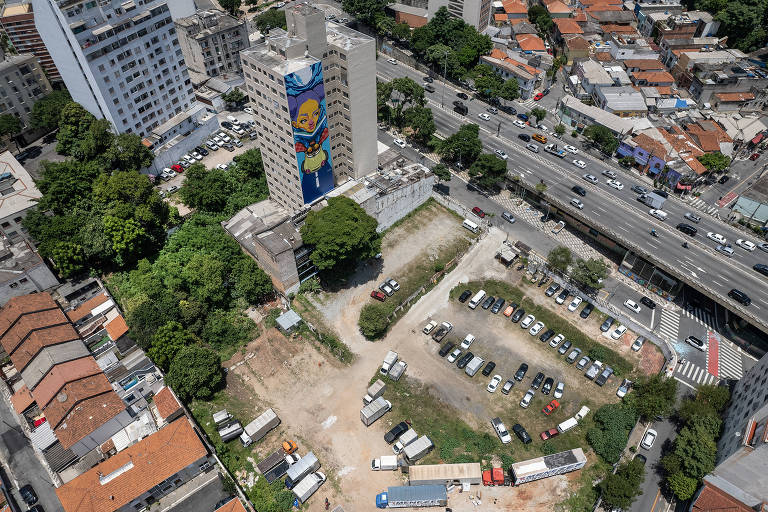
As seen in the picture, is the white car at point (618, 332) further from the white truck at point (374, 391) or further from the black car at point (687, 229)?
the white truck at point (374, 391)

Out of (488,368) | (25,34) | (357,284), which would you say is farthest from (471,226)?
(25,34)

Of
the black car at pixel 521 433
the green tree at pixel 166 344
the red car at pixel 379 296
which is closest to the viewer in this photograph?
the black car at pixel 521 433

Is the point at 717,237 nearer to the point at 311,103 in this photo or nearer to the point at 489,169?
the point at 489,169

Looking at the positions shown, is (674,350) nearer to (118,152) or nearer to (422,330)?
(422,330)

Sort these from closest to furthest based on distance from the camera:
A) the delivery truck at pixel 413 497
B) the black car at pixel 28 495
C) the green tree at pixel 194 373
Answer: the delivery truck at pixel 413 497
the black car at pixel 28 495
the green tree at pixel 194 373

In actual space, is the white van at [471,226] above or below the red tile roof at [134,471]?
below

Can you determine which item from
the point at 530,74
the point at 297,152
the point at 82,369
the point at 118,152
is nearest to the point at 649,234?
the point at 530,74

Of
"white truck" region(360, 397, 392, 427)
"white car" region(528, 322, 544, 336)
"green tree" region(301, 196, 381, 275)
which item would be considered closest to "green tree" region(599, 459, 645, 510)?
"white car" region(528, 322, 544, 336)

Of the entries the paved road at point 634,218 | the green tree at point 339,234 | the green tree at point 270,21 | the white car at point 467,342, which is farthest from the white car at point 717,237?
the green tree at point 270,21
